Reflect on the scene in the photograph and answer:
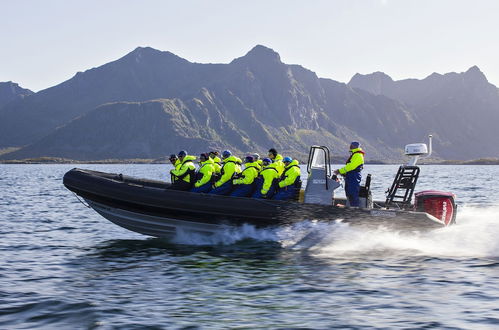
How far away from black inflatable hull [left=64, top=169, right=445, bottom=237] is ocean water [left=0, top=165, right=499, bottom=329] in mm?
275

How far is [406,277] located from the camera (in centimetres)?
874

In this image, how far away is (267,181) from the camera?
37.2 feet

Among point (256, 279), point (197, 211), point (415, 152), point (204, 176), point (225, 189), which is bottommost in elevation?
point (256, 279)

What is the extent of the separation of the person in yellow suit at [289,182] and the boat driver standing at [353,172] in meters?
0.81

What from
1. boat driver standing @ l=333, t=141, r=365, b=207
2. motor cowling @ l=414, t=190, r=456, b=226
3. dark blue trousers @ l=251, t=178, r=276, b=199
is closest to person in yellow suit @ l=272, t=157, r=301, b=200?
dark blue trousers @ l=251, t=178, r=276, b=199

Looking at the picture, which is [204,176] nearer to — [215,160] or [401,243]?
[215,160]

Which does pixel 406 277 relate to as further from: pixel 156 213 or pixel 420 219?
pixel 156 213

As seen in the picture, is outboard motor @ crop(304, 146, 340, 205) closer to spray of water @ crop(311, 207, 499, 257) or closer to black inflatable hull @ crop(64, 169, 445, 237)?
black inflatable hull @ crop(64, 169, 445, 237)

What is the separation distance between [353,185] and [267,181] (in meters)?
1.72

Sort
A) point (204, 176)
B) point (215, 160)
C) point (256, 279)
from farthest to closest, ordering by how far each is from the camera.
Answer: point (215, 160)
point (204, 176)
point (256, 279)

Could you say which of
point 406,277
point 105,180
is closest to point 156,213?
point 105,180

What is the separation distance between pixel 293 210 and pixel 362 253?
156cm

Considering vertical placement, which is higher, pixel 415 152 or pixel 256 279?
pixel 415 152

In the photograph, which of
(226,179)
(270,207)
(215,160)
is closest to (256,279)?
(270,207)
